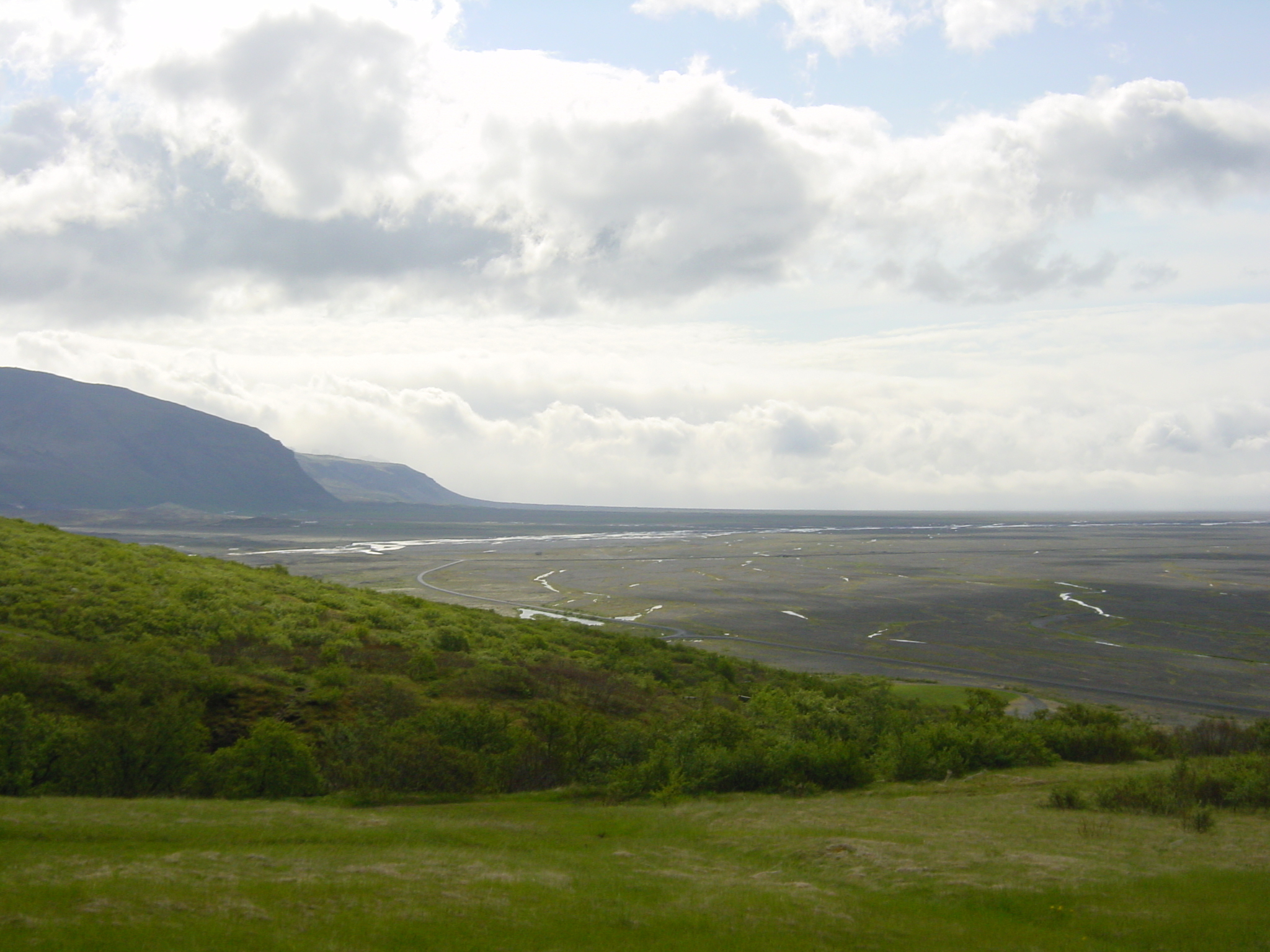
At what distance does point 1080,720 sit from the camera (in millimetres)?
26156

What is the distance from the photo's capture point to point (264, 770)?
16.3m

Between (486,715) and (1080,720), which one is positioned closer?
(486,715)

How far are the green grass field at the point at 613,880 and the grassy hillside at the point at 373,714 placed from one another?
2.45m

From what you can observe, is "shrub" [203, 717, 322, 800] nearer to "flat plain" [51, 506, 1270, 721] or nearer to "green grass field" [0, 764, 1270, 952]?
"green grass field" [0, 764, 1270, 952]

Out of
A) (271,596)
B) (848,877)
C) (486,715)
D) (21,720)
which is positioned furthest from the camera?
(271,596)

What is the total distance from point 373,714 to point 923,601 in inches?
2603

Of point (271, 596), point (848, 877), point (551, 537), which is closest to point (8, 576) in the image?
point (271, 596)

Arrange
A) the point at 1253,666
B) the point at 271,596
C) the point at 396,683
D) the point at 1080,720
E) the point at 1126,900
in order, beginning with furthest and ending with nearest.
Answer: the point at 1253,666
the point at 271,596
the point at 1080,720
the point at 396,683
the point at 1126,900

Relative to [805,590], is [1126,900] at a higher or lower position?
higher

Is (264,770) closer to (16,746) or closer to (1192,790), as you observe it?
(16,746)

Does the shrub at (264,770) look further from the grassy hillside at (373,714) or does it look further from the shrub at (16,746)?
the shrub at (16,746)

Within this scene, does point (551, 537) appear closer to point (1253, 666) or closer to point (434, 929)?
point (1253, 666)

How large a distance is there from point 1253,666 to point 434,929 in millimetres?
56338

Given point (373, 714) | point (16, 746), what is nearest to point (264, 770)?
point (16, 746)
